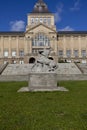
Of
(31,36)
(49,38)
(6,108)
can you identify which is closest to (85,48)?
(49,38)

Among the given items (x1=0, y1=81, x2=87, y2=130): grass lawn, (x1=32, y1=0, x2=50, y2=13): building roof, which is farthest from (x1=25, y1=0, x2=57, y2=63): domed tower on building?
(x1=0, y1=81, x2=87, y2=130): grass lawn

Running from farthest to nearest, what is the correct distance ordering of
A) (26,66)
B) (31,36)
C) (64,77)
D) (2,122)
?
1. (31,36)
2. (26,66)
3. (64,77)
4. (2,122)

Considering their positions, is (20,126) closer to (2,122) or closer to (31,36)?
(2,122)

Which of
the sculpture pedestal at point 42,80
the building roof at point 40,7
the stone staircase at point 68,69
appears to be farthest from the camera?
the building roof at point 40,7

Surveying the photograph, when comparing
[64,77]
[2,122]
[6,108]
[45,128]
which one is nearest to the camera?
[45,128]

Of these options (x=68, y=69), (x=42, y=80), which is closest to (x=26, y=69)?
(x=68, y=69)

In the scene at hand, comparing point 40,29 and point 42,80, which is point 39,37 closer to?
point 40,29

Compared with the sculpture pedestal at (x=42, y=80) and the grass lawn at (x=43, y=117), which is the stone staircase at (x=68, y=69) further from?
the grass lawn at (x=43, y=117)

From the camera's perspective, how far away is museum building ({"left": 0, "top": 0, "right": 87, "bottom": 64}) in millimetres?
80625

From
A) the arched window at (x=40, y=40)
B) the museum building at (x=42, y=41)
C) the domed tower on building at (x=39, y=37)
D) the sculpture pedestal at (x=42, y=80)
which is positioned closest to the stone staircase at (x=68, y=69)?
the sculpture pedestal at (x=42, y=80)

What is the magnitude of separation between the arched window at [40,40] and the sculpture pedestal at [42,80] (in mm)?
62867

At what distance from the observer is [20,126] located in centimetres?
706

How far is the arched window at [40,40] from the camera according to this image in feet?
263

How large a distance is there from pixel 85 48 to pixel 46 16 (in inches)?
702
